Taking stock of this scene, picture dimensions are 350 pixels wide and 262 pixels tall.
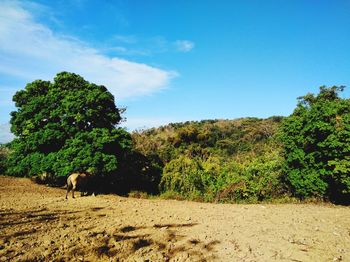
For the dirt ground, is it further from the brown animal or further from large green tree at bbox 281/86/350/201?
large green tree at bbox 281/86/350/201

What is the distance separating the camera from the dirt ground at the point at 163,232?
7.03m

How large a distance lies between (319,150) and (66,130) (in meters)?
12.7

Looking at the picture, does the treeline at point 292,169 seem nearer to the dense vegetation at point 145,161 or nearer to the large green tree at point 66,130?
the dense vegetation at point 145,161

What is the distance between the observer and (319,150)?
1406cm

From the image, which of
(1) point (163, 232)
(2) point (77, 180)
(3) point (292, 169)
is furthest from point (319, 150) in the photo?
(2) point (77, 180)

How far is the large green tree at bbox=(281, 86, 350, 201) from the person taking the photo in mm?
13275

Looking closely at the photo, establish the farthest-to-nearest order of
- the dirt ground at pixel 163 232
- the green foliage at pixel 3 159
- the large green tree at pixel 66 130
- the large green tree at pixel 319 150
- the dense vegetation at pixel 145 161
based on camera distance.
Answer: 1. the green foliage at pixel 3 159
2. the large green tree at pixel 66 130
3. the dense vegetation at pixel 145 161
4. the large green tree at pixel 319 150
5. the dirt ground at pixel 163 232

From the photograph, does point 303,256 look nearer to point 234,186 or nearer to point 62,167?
point 234,186

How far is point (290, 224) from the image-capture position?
9914 millimetres

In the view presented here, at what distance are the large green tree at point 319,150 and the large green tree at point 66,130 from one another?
8.57 metres

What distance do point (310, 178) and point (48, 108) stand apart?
14.0 metres

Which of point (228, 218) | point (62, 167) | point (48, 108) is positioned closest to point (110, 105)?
point (48, 108)

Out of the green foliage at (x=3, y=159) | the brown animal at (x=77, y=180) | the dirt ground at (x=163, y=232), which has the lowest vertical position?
the dirt ground at (x=163, y=232)

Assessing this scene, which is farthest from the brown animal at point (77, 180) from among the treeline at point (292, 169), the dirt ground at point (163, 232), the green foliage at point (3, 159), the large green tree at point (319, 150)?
the large green tree at point (319, 150)
